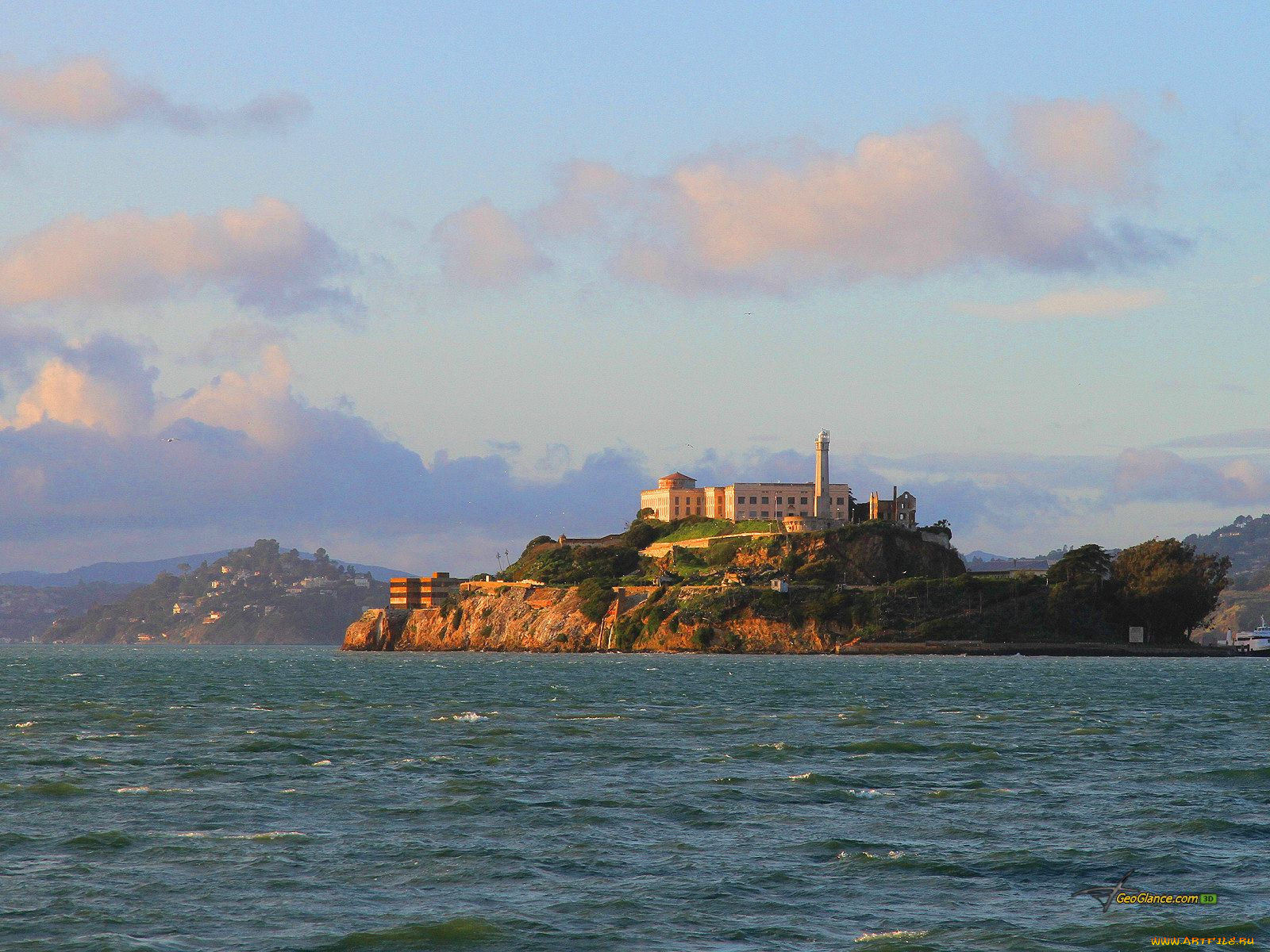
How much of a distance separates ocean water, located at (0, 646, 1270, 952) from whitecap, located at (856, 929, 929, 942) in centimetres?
9

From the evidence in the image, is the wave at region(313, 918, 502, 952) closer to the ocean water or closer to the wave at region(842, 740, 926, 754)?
the ocean water

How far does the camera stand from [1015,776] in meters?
50.2

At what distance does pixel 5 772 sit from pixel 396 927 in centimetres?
2671

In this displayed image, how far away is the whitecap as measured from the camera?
90.9ft

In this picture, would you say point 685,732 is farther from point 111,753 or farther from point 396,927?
point 396,927

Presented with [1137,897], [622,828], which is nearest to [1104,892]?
[1137,897]

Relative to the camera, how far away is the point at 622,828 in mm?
39125

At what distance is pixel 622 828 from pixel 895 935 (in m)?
12.3

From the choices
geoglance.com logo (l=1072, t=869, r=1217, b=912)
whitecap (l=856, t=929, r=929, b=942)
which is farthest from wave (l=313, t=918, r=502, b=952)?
geoglance.com logo (l=1072, t=869, r=1217, b=912)

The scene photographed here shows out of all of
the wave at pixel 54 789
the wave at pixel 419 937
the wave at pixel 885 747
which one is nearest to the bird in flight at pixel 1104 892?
the wave at pixel 419 937

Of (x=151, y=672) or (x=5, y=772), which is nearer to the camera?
(x=5, y=772)

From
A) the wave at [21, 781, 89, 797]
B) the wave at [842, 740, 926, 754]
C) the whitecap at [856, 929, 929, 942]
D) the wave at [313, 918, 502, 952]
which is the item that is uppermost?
the wave at [842, 740, 926, 754]

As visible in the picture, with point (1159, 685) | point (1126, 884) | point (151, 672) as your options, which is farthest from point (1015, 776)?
point (151, 672)

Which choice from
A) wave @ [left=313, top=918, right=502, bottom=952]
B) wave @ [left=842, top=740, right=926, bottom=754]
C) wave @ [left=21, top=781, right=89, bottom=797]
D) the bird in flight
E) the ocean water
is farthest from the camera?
wave @ [left=842, top=740, right=926, bottom=754]
